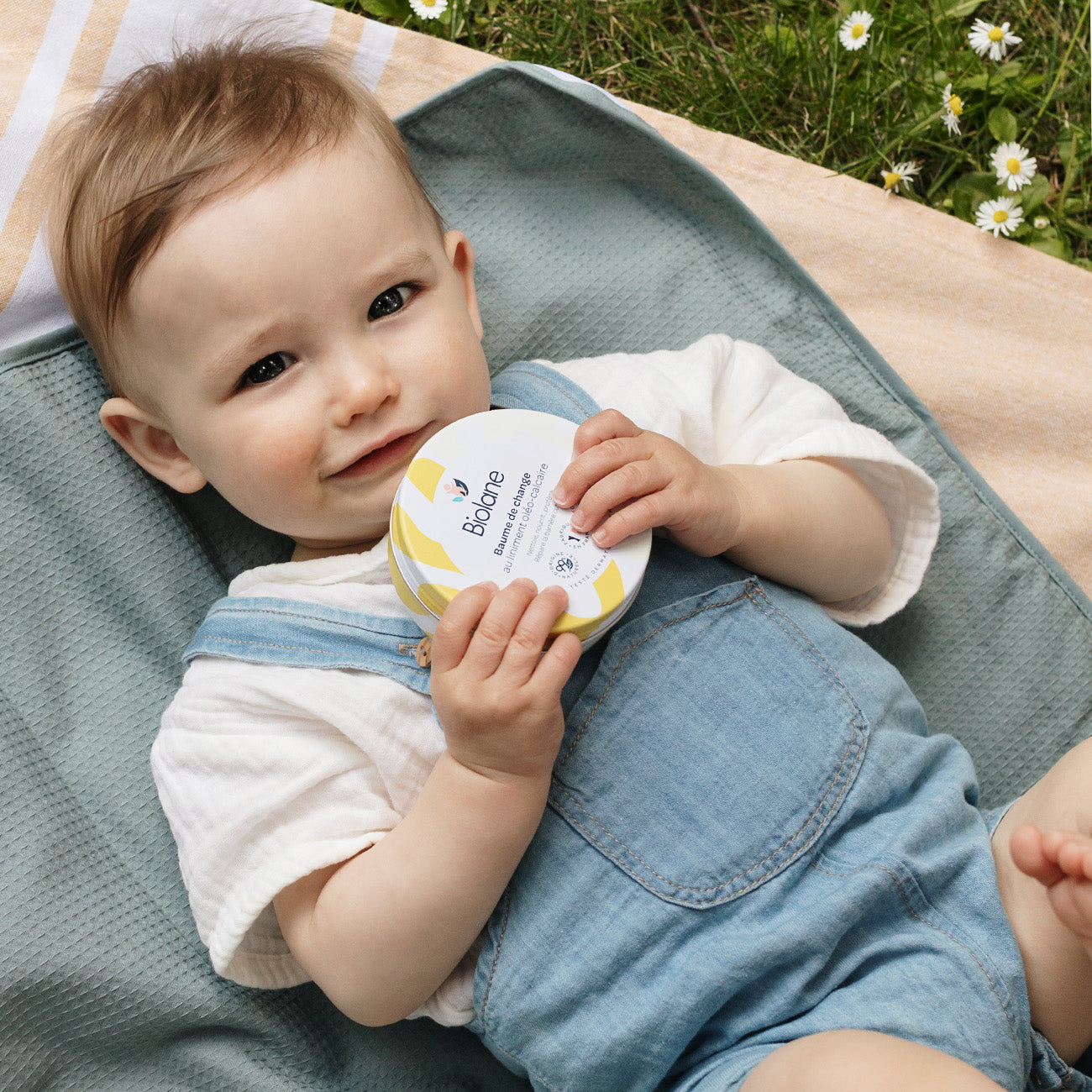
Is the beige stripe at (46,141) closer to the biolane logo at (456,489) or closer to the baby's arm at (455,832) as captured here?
the biolane logo at (456,489)

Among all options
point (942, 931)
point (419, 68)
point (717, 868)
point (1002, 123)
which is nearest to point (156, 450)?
point (419, 68)

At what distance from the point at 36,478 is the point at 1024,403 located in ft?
4.42

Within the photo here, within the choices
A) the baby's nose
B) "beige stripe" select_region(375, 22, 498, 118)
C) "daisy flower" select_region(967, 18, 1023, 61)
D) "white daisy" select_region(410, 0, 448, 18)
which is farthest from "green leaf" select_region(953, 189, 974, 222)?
the baby's nose

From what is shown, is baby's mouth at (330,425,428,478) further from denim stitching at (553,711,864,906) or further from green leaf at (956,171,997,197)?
green leaf at (956,171,997,197)

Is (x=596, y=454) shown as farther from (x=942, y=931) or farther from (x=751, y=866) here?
(x=942, y=931)

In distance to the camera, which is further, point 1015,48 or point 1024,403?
point 1015,48

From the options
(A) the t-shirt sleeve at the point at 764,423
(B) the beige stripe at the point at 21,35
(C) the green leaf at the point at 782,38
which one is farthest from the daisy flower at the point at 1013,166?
(B) the beige stripe at the point at 21,35

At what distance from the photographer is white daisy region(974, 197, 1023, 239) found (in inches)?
64.0

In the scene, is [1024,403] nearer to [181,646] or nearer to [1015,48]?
[1015,48]

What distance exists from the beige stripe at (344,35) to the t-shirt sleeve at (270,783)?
868 millimetres

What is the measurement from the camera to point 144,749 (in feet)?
4.23

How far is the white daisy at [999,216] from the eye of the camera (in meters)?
1.62

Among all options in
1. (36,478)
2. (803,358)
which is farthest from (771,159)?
(36,478)

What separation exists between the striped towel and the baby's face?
446mm
